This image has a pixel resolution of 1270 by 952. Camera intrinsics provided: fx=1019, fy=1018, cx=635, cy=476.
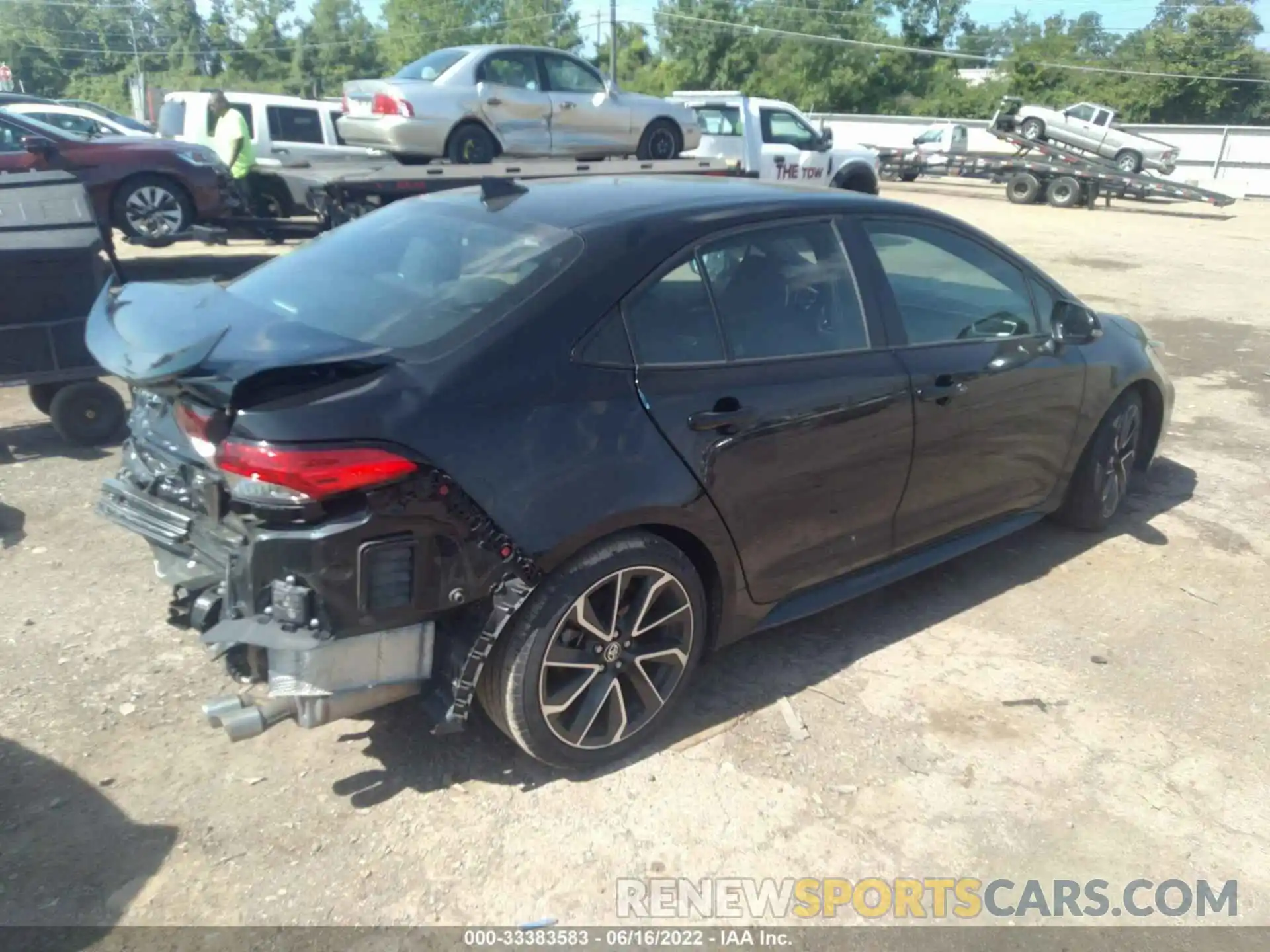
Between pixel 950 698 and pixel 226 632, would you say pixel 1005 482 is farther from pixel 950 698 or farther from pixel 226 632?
pixel 226 632

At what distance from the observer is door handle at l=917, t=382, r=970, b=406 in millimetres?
3824

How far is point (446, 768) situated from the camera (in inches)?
126

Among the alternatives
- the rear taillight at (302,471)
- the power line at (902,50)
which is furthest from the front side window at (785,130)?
the power line at (902,50)

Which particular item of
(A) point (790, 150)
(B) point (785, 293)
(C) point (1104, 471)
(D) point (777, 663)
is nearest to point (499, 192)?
(B) point (785, 293)

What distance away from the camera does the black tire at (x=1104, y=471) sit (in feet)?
16.1

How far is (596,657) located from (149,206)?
32.4 feet

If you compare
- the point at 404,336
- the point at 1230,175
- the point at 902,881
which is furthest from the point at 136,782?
the point at 1230,175

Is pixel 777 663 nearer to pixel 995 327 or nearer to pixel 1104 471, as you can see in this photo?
pixel 995 327

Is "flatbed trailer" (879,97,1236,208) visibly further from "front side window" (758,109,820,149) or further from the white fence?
"front side window" (758,109,820,149)

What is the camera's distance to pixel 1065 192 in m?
26.6

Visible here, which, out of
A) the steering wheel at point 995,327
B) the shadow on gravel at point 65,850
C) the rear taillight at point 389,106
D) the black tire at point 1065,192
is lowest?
the black tire at point 1065,192

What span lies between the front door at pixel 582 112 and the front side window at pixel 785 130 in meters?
4.98

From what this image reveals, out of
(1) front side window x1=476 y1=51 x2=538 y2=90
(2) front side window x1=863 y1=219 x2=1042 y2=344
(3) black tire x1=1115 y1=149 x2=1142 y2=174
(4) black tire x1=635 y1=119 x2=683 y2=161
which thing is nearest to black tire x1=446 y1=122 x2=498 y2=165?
(1) front side window x1=476 y1=51 x2=538 y2=90

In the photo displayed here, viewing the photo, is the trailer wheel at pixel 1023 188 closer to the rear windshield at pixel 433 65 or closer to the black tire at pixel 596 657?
the rear windshield at pixel 433 65
